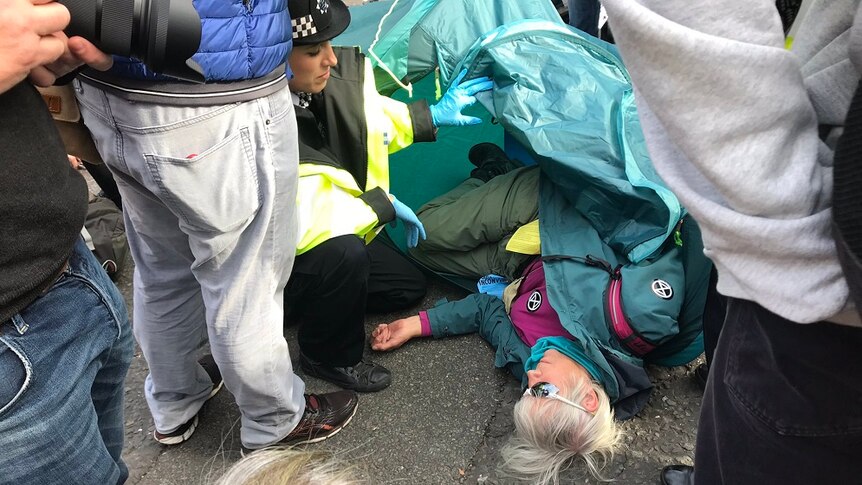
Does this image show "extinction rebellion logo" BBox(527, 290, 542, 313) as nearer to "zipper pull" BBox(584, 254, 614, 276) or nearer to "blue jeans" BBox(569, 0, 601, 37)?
"zipper pull" BBox(584, 254, 614, 276)

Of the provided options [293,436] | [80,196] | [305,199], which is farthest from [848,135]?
[293,436]

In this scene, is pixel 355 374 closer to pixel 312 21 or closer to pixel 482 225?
pixel 482 225

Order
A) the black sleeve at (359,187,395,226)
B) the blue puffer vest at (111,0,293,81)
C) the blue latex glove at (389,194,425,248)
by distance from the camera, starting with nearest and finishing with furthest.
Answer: the blue puffer vest at (111,0,293,81) → the black sleeve at (359,187,395,226) → the blue latex glove at (389,194,425,248)

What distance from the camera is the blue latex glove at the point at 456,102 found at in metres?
2.17

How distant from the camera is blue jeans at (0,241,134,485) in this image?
855 mm

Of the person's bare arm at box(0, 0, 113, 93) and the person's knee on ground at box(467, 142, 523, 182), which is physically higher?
the person's bare arm at box(0, 0, 113, 93)

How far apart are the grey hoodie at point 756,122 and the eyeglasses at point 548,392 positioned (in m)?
1.08

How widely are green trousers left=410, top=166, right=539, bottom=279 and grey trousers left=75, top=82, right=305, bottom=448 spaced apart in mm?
813

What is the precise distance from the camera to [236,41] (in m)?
1.16

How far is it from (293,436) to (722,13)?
Result: 156cm

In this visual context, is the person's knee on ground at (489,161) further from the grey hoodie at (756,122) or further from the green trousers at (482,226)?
the grey hoodie at (756,122)

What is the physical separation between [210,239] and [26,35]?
1.94ft

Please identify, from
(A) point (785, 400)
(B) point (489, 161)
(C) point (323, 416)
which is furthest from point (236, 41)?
(B) point (489, 161)

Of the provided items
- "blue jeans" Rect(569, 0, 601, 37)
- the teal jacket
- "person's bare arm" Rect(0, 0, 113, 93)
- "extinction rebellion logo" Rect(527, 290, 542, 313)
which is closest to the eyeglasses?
the teal jacket
